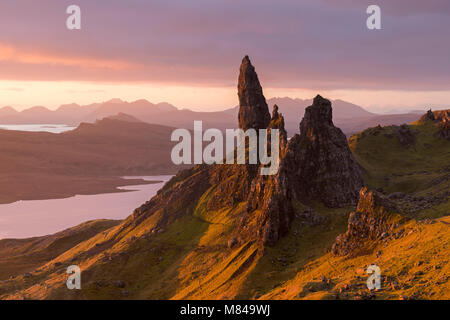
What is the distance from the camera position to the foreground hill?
53469mm

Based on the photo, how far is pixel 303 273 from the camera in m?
64.7

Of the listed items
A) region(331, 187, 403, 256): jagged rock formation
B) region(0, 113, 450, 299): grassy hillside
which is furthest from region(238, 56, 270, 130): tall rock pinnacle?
region(331, 187, 403, 256): jagged rock formation

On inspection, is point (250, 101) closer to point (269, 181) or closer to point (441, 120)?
point (269, 181)

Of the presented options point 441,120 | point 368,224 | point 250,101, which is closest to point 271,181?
point 368,224

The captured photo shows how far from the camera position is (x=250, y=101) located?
130 metres

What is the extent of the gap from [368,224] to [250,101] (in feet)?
238

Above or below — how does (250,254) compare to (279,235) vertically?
below

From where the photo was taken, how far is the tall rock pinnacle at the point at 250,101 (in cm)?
12812

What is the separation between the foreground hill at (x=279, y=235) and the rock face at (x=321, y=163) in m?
0.24

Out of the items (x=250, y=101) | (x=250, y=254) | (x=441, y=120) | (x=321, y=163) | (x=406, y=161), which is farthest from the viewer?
(x=441, y=120)

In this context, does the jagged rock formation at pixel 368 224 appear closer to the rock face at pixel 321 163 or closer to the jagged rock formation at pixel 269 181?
the jagged rock formation at pixel 269 181

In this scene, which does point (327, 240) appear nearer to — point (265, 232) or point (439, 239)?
point (265, 232)

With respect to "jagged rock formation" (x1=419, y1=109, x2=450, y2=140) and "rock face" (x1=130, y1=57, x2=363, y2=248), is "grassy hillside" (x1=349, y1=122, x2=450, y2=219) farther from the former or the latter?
"rock face" (x1=130, y1=57, x2=363, y2=248)

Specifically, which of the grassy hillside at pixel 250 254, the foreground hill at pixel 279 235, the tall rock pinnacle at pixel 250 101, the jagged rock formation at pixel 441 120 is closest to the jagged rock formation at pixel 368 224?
the foreground hill at pixel 279 235
